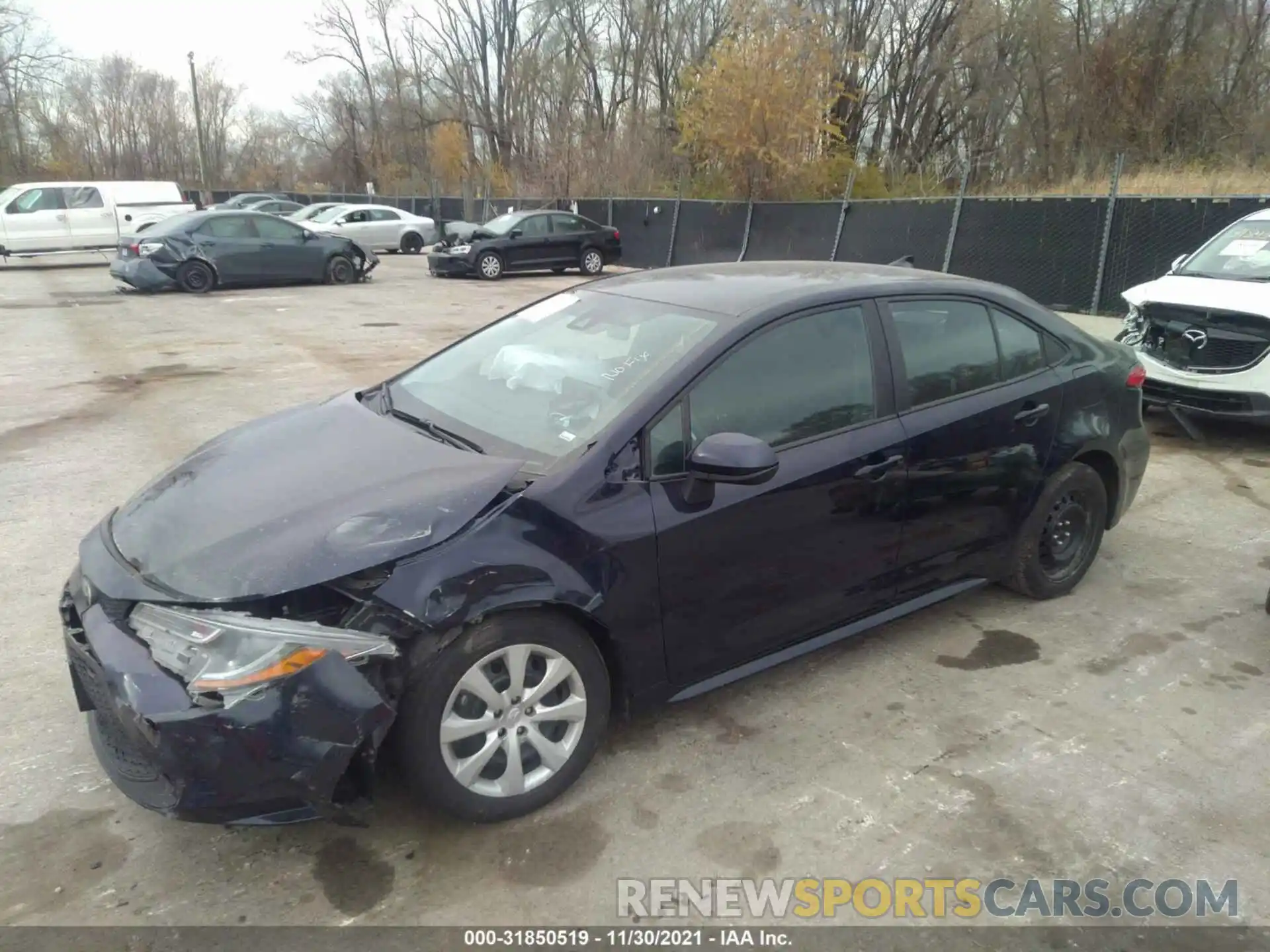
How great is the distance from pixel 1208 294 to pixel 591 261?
631 inches

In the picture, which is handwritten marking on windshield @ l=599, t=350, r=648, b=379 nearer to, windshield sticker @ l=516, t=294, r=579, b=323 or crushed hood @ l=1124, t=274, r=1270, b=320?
windshield sticker @ l=516, t=294, r=579, b=323

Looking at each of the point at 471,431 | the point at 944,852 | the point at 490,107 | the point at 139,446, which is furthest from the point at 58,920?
the point at 490,107

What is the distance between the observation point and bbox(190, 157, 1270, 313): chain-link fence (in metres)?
12.5

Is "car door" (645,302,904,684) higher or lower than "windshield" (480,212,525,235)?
lower

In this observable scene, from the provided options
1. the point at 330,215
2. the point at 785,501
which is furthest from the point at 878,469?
the point at 330,215

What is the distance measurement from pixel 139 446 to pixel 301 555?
206 inches

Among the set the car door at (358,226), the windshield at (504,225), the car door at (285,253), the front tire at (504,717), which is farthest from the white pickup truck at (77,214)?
the front tire at (504,717)

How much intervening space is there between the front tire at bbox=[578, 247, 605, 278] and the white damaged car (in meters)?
15.1

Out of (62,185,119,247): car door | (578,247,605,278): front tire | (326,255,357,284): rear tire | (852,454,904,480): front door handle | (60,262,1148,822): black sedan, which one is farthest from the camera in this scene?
(62,185,119,247): car door

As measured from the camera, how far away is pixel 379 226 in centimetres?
2770

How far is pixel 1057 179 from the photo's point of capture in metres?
20.9

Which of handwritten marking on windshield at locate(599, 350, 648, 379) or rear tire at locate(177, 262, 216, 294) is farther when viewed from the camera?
rear tire at locate(177, 262, 216, 294)

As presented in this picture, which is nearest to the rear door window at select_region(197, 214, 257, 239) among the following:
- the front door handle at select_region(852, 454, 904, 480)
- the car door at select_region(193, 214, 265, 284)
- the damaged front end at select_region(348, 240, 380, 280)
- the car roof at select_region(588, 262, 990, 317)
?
the car door at select_region(193, 214, 265, 284)

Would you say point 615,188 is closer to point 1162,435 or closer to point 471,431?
point 1162,435
